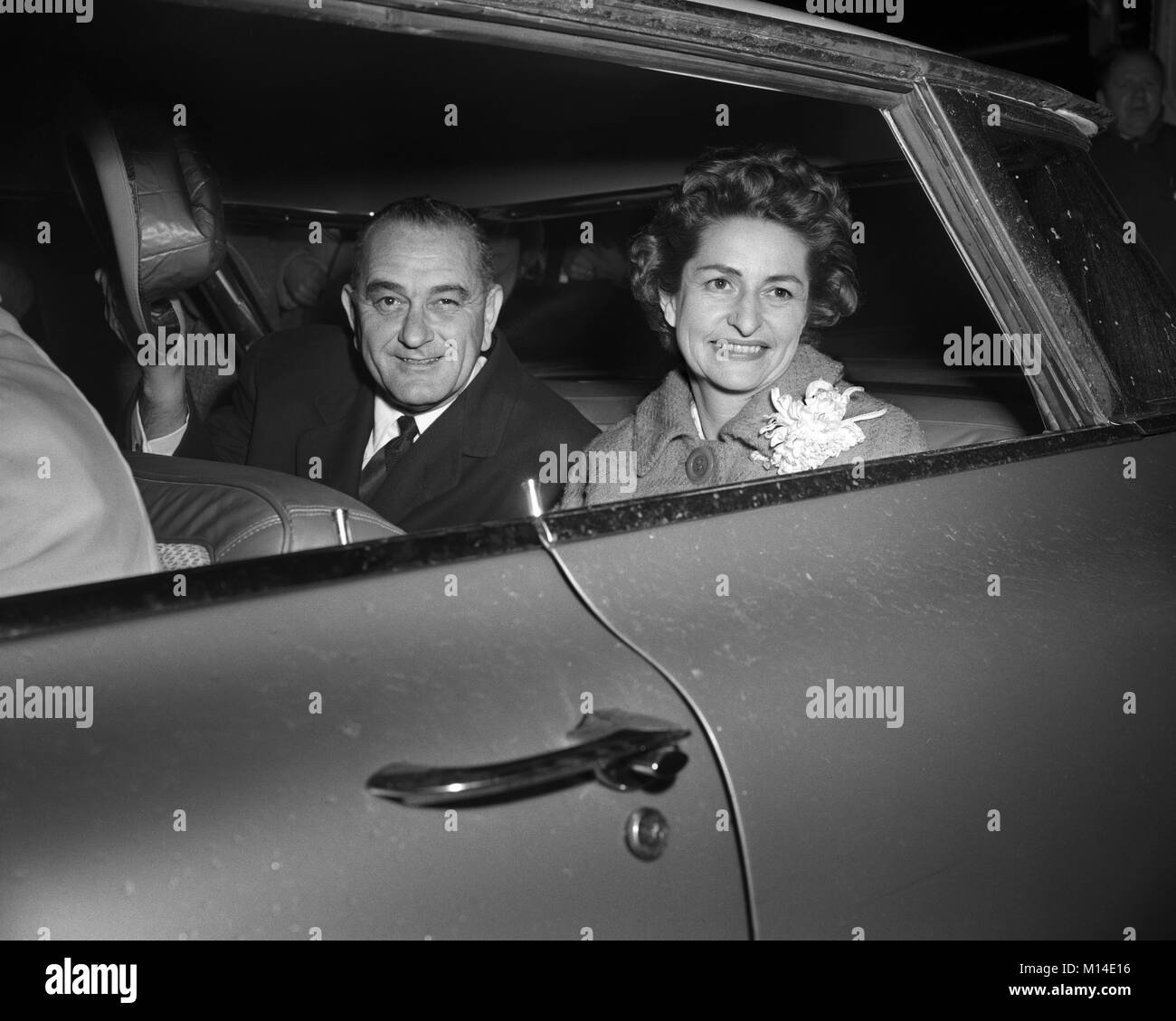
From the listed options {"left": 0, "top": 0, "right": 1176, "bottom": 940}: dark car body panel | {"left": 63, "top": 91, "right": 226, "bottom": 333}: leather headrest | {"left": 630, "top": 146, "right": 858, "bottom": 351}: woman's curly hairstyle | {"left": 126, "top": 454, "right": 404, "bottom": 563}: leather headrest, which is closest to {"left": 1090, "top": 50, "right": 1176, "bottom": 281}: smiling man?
{"left": 630, "top": 146, "right": 858, "bottom": 351}: woman's curly hairstyle

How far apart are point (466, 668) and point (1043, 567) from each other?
2.68 feet

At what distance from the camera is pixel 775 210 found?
7.39 ft

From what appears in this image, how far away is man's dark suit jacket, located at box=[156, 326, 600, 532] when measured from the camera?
240 centimetres

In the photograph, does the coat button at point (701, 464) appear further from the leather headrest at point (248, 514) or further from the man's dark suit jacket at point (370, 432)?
the leather headrest at point (248, 514)

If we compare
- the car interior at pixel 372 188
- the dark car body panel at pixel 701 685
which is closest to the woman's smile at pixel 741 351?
the car interior at pixel 372 188

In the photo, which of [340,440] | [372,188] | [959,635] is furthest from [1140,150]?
[959,635]

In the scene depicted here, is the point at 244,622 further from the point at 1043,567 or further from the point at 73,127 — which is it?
the point at 73,127

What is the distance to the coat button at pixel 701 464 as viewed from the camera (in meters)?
2.14

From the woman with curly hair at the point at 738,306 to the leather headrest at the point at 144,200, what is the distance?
840 millimetres

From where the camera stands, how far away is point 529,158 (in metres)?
3.76

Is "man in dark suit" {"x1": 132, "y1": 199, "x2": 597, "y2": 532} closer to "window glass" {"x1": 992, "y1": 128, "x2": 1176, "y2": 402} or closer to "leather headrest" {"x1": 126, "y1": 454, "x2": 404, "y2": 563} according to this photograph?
"leather headrest" {"x1": 126, "y1": 454, "x2": 404, "y2": 563}

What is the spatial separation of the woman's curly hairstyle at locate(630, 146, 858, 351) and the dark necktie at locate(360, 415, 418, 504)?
0.62 metres

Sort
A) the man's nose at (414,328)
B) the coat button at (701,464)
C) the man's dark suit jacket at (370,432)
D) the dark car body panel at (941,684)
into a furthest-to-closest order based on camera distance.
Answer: the man's nose at (414,328) → the man's dark suit jacket at (370,432) → the coat button at (701,464) → the dark car body panel at (941,684)
